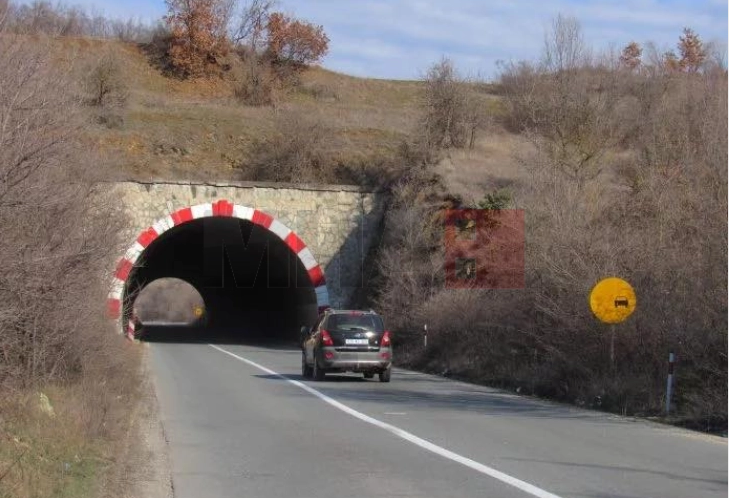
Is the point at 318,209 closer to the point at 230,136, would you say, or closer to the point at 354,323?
the point at 230,136

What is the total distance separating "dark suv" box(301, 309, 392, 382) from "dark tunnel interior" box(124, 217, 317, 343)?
17663mm

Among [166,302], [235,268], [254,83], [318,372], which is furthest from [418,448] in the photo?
[166,302]

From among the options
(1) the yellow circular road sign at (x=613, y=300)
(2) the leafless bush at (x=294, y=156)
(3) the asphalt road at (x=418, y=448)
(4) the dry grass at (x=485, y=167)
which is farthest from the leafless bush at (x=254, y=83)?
(1) the yellow circular road sign at (x=613, y=300)

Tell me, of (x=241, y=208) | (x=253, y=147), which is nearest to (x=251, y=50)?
(x=253, y=147)

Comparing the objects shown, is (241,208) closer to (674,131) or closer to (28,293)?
(674,131)

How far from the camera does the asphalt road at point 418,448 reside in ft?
31.1

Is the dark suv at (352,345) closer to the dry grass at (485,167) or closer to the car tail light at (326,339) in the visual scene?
the car tail light at (326,339)

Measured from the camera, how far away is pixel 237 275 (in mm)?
55062

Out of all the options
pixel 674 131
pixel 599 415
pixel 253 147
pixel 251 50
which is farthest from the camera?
pixel 251 50

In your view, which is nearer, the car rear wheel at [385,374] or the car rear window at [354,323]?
the car rear wheel at [385,374]

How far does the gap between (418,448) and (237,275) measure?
43.7 metres

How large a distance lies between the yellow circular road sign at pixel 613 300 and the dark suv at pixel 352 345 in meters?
5.78

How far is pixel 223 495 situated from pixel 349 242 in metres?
30.8

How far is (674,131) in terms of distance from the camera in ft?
81.3
